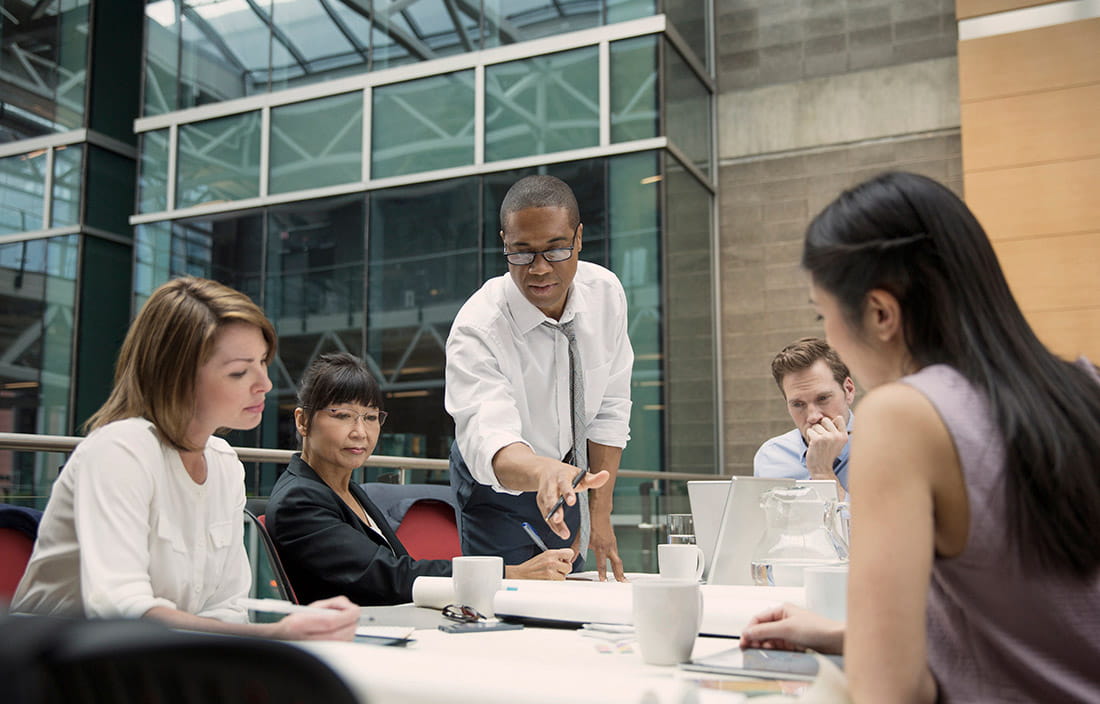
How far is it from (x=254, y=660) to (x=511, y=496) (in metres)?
1.66

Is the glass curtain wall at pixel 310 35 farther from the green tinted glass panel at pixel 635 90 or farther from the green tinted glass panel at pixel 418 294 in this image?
the green tinted glass panel at pixel 418 294

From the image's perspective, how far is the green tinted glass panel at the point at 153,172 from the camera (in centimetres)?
805

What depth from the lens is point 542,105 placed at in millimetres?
6770

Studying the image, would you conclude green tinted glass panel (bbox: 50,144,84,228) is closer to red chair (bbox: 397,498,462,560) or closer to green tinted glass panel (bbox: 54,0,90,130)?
green tinted glass panel (bbox: 54,0,90,130)

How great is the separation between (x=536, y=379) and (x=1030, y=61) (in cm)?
490

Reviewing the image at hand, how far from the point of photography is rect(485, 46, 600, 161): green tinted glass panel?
259 inches

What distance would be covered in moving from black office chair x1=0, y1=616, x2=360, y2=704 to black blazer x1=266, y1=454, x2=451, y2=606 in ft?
4.33

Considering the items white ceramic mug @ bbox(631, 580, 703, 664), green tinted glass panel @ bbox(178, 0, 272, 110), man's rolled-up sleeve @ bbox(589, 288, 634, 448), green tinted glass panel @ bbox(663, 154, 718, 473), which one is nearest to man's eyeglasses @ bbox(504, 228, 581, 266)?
man's rolled-up sleeve @ bbox(589, 288, 634, 448)

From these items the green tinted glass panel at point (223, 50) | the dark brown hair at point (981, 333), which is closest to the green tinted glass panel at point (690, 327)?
the green tinted glass panel at point (223, 50)

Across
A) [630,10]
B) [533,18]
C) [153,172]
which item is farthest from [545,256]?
[153,172]

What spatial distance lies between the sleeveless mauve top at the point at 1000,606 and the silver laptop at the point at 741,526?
2.99ft

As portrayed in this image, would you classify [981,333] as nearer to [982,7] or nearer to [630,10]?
[982,7]

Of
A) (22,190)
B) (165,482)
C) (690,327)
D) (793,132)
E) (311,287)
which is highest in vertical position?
(793,132)

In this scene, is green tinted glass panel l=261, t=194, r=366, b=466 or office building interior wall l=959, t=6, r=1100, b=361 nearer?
office building interior wall l=959, t=6, r=1100, b=361
